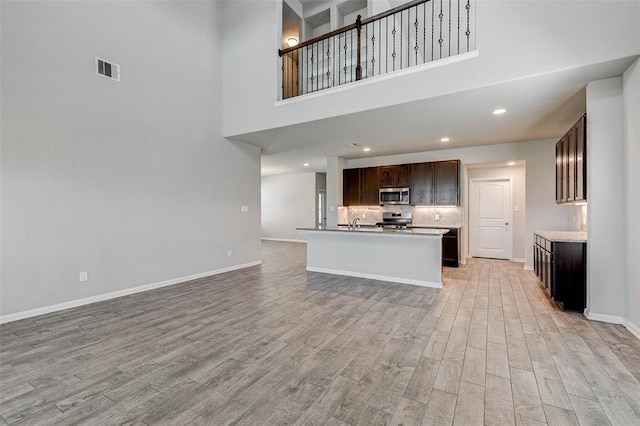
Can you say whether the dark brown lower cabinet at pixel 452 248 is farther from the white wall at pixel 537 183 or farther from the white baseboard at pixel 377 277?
the white baseboard at pixel 377 277

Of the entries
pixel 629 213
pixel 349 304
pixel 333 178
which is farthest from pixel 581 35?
pixel 333 178

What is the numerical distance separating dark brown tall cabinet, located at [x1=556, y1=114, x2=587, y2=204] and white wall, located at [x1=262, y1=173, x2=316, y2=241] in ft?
24.2

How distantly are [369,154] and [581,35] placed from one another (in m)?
4.77

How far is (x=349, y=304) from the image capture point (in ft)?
12.2

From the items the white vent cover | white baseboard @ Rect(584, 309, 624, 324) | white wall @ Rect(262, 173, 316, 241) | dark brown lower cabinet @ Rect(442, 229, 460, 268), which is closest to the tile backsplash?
dark brown lower cabinet @ Rect(442, 229, 460, 268)

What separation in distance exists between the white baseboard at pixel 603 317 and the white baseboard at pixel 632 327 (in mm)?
51

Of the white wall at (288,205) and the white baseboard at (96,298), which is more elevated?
the white wall at (288,205)

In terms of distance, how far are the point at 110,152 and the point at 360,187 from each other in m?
5.32

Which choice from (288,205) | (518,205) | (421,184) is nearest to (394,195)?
(421,184)

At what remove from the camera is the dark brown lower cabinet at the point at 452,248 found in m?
6.18

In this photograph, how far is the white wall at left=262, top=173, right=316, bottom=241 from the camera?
1084 cm

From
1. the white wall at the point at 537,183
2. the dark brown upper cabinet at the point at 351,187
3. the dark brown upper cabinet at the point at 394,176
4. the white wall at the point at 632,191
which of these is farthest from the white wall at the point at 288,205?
the white wall at the point at 632,191

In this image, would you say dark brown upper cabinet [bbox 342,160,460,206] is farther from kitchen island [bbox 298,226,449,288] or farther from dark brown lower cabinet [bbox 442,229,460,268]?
kitchen island [bbox 298,226,449,288]

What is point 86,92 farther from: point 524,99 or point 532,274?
point 532,274
